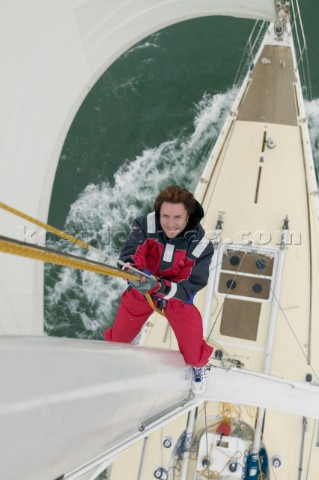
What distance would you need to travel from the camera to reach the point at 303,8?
381 inches

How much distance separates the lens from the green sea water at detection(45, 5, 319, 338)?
8.77 m

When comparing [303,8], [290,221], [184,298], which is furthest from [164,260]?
[303,8]

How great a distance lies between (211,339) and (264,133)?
118 inches

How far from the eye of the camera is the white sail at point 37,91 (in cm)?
382

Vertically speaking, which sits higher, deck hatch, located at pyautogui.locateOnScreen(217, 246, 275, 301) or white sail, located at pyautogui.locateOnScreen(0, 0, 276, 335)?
white sail, located at pyautogui.locateOnScreen(0, 0, 276, 335)

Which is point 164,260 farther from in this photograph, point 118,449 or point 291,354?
point 291,354

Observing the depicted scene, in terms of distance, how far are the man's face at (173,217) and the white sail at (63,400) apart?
0.74 m

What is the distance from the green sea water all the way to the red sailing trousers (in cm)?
464

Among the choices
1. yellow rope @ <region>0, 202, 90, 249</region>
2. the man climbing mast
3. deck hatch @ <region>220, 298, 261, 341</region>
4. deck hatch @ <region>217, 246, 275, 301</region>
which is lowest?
deck hatch @ <region>220, 298, 261, 341</region>

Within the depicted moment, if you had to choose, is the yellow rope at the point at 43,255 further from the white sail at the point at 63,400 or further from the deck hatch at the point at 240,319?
the deck hatch at the point at 240,319

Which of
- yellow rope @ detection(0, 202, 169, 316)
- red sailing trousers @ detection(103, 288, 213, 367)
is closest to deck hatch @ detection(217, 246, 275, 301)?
red sailing trousers @ detection(103, 288, 213, 367)

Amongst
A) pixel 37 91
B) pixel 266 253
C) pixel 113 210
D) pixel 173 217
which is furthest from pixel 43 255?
pixel 113 210

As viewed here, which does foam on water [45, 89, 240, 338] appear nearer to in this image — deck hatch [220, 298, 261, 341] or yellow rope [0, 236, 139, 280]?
deck hatch [220, 298, 261, 341]

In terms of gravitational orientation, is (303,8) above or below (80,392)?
above
